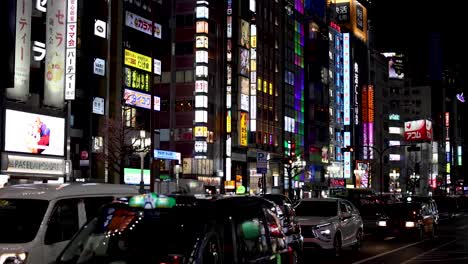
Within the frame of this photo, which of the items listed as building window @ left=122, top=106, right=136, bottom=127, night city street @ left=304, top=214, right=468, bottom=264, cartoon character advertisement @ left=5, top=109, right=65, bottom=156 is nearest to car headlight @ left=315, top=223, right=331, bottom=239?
night city street @ left=304, top=214, right=468, bottom=264

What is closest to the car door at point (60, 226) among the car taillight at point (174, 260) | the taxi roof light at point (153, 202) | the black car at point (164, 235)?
the black car at point (164, 235)

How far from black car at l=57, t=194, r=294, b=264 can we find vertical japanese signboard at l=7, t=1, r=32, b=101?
32761 mm

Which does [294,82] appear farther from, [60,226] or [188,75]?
[60,226]

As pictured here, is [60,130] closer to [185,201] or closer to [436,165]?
[185,201]

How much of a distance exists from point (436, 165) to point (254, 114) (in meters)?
105

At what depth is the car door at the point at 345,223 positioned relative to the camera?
21797mm

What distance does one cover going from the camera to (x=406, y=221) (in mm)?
29016

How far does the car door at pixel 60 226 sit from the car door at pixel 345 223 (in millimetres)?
12730

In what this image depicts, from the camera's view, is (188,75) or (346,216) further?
(188,75)

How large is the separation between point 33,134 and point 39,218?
33.0 metres

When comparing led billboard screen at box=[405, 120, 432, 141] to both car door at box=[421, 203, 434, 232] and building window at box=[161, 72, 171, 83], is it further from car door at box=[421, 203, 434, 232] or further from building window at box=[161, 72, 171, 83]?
car door at box=[421, 203, 434, 232]

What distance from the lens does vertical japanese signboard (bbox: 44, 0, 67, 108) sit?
139 feet

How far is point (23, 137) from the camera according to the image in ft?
134

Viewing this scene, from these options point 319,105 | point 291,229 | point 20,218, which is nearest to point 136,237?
point 20,218
